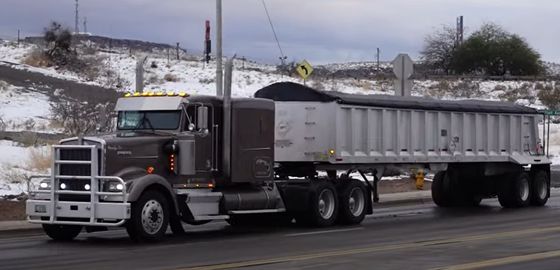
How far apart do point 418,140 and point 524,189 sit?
16.6 ft

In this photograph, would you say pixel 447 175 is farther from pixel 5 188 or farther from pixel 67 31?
pixel 67 31

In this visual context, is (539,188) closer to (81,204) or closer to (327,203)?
(327,203)

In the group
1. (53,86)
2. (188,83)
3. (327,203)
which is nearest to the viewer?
(327,203)

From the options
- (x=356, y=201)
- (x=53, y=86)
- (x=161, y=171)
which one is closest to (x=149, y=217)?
(x=161, y=171)

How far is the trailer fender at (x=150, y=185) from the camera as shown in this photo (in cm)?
1619

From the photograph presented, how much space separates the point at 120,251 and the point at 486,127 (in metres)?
12.9

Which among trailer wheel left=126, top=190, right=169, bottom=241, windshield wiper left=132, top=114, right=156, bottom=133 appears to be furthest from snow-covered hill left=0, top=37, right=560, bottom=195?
trailer wheel left=126, top=190, right=169, bottom=241

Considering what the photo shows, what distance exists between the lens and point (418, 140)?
22797mm

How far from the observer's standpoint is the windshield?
58.7ft

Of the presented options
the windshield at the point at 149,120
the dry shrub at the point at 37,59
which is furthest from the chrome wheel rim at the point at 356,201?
the dry shrub at the point at 37,59

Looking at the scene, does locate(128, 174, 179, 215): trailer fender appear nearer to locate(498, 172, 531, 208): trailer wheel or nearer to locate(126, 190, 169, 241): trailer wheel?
locate(126, 190, 169, 241): trailer wheel

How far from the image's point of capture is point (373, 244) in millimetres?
16359

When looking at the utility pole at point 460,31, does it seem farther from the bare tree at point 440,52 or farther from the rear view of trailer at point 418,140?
the rear view of trailer at point 418,140

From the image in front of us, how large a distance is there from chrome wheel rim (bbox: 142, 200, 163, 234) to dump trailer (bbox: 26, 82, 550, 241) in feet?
0.07
